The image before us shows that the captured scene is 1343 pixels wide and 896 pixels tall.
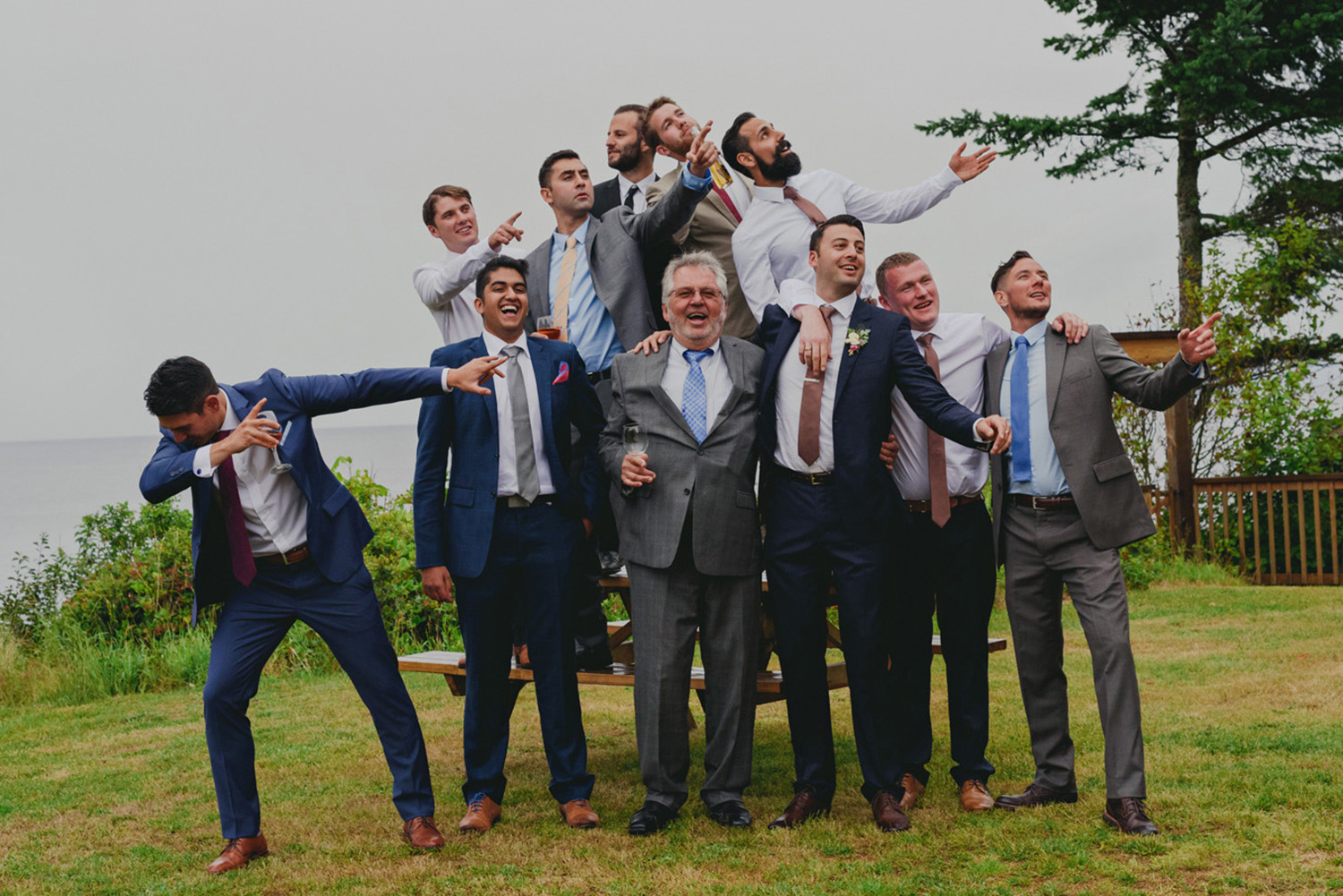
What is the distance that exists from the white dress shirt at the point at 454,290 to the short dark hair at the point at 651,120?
110 centimetres

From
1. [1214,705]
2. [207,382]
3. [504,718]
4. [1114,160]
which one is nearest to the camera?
[207,382]

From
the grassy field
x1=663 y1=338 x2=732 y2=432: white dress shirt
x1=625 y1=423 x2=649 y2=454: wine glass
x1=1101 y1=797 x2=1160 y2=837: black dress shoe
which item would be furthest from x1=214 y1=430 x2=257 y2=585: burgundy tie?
x1=1101 y1=797 x2=1160 y2=837: black dress shoe

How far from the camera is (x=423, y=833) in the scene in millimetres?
5191

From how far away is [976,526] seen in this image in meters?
5.42

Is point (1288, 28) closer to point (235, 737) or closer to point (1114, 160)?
point (1114, 160)

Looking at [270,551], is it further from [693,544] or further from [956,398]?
[956,398]

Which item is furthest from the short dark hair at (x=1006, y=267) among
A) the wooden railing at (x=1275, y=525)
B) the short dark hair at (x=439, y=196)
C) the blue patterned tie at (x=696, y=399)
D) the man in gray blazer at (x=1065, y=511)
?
the wooden railing at (x=1275, y=525)

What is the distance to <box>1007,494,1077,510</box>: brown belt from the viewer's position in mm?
5172

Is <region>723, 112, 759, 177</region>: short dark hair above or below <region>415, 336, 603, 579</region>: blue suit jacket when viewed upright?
above

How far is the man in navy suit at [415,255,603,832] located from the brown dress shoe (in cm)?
84

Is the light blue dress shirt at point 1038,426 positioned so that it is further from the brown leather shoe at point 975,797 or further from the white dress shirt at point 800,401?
the brown leather shoe at point 975,797

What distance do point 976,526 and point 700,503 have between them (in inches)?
48.3

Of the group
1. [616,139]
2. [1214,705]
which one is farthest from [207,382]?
[1214,705]

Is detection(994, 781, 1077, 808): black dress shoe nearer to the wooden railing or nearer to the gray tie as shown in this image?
the gray tie
